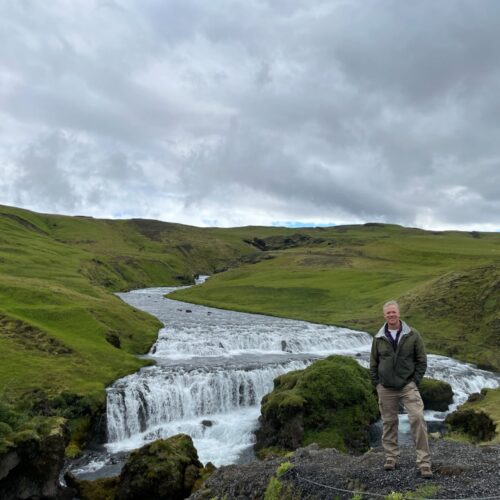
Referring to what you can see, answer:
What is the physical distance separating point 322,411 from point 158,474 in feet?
48.6

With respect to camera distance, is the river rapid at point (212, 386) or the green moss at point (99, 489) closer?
the green moss at point (99, 489)

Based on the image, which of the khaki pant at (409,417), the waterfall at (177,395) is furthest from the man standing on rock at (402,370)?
the waterfall at (177,395)

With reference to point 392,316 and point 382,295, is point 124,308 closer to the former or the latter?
point 382,295

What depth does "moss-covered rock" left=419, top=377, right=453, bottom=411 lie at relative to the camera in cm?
4541

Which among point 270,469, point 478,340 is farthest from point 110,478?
point 478,340

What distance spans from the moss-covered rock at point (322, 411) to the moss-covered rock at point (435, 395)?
8.91 metres

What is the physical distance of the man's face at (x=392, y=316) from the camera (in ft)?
49.6

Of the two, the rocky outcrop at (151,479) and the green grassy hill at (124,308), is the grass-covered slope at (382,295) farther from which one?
the rocky outcrop at (151,479)

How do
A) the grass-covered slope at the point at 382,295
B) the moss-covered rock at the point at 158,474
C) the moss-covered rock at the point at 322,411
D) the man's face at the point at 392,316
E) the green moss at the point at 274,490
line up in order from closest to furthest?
the man's face at the point at 392,316
the green moss at the point at 274,490
the moss-covered rock at the point at 158,474
the moss-covered rock at the point at 322,411
the grass-covered slope at the point at 382,295

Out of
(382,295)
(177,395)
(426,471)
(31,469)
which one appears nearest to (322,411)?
(177,395)

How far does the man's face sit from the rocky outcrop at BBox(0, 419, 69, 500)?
21206 millimetres

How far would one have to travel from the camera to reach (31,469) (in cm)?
2581

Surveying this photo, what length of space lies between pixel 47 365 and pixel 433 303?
66308 mm

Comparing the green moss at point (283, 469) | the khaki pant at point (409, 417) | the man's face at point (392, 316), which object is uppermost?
the man's face at point (392, 316)
